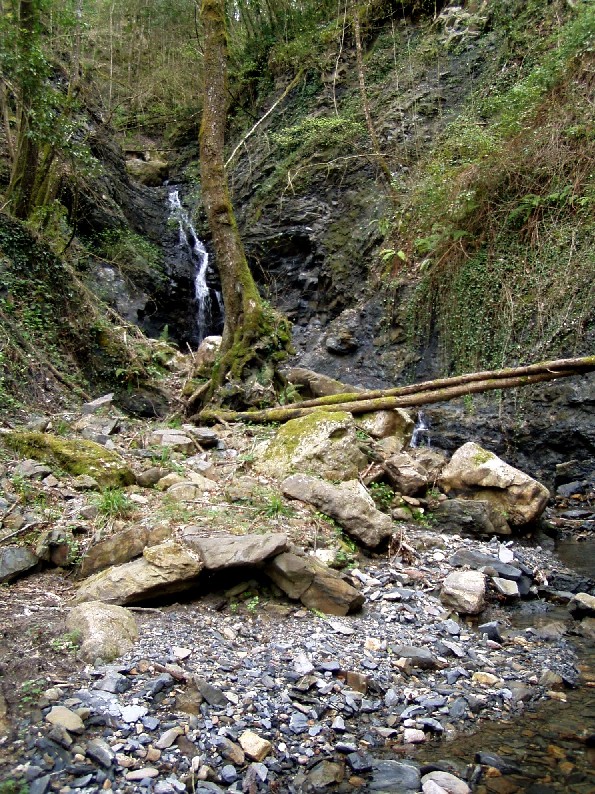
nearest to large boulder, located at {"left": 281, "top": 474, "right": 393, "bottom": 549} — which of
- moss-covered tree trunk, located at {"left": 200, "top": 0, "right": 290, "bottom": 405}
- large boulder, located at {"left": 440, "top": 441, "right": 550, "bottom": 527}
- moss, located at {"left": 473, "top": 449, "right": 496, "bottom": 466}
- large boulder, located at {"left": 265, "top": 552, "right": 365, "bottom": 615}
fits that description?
large boulder, located at {"left": 265, "top": 552, "right": 365, "bottom": 615}

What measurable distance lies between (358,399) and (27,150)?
693 centimetres

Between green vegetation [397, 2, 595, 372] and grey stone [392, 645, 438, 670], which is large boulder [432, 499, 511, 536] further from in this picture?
green vegetation [397, 2, 595, 372]

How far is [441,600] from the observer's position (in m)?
4.31

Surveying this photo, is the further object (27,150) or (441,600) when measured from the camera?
(27,150)

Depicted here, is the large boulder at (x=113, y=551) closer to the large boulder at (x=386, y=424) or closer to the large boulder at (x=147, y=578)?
the large boulder at (x=147, y=578)

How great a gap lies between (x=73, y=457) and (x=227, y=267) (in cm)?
423

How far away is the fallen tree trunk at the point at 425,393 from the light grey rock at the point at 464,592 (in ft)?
8.84

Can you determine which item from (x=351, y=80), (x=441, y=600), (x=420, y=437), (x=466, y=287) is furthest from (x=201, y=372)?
(x=351, y=80)

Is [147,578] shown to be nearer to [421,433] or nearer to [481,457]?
[481,457]

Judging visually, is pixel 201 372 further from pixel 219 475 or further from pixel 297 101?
pixel 297 101

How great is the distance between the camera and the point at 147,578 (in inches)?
143

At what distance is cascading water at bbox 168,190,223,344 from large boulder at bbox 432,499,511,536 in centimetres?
867

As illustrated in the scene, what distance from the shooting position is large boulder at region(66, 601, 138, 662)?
9.78 feet

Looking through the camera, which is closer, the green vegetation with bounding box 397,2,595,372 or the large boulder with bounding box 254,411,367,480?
the large boulder with bounding box 254,411,367,480
